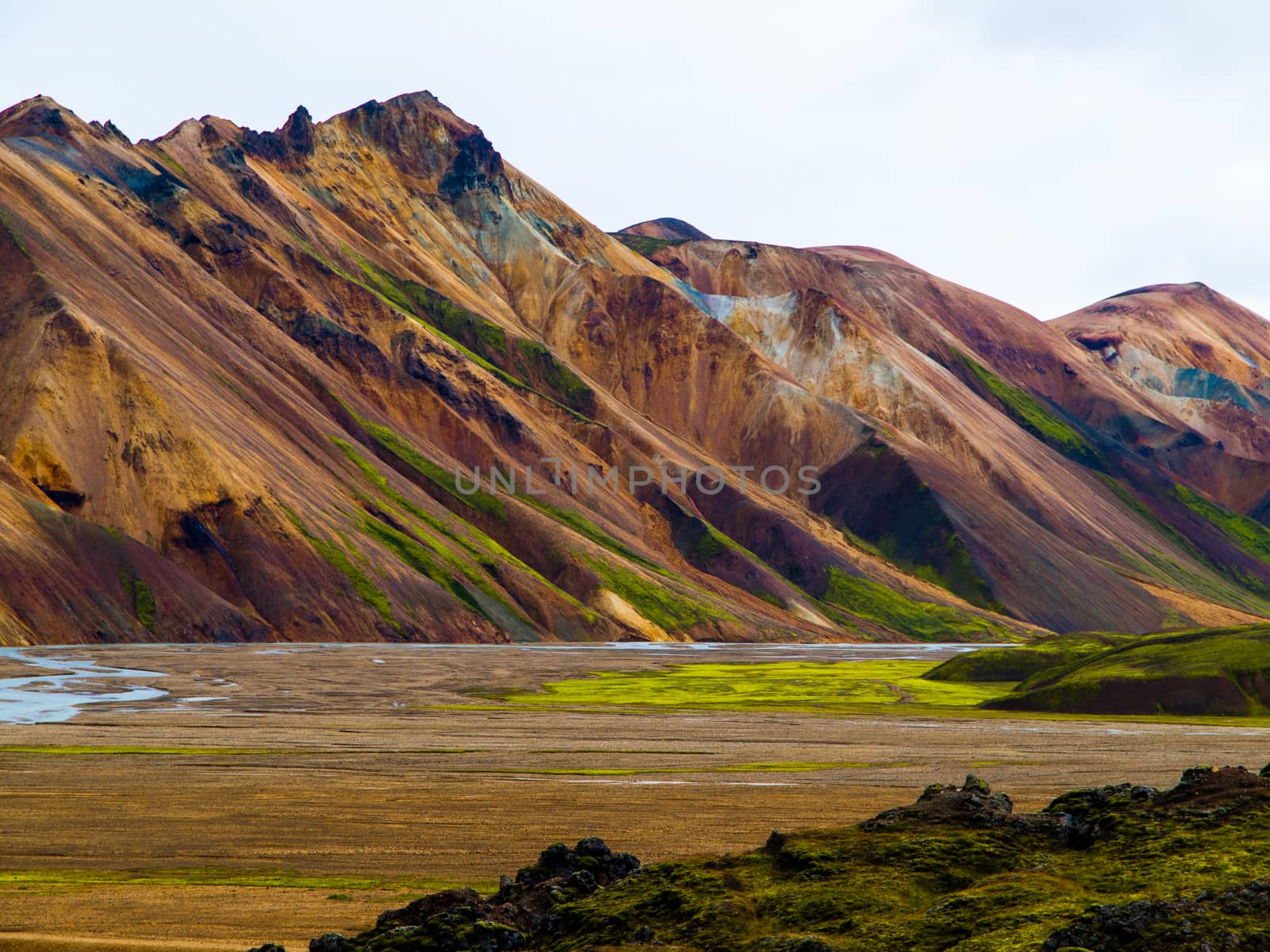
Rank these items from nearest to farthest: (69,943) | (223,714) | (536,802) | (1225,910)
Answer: (1225,910) < (69,943) < (536,802) < (223,714)

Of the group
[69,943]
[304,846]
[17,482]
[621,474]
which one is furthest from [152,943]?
[621,474]

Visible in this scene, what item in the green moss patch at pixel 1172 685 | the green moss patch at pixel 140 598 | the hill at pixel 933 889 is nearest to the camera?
the hill at pixel 933 889

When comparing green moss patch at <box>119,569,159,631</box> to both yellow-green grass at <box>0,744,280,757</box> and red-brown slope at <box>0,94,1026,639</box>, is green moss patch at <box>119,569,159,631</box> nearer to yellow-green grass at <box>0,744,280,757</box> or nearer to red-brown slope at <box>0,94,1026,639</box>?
red-brown slope at <box>0,94,1026,639</box>

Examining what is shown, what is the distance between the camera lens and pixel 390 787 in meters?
32.3

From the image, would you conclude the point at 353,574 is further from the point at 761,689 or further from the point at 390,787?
the point at 390,787

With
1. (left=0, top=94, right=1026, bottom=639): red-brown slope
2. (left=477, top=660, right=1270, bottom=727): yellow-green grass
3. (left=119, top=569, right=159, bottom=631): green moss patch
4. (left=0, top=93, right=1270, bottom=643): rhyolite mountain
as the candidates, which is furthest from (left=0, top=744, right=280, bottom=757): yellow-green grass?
(left=119, top=569, right=159, bottom=631): green moss patch

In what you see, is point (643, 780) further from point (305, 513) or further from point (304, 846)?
point (305, 513)

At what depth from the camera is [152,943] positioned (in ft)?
55.8

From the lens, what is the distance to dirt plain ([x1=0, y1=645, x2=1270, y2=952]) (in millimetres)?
20125

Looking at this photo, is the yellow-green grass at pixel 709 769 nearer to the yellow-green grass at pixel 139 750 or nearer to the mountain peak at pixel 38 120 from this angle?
the yellow-green grass at pixel 139 750

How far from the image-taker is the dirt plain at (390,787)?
20.1m

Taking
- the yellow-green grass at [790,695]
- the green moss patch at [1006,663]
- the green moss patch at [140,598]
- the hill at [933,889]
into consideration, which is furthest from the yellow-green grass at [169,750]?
the green moss patch at [140,598]

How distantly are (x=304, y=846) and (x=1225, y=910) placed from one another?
16.5 metres

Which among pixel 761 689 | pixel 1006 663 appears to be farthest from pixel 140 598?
pixel 1006 663
